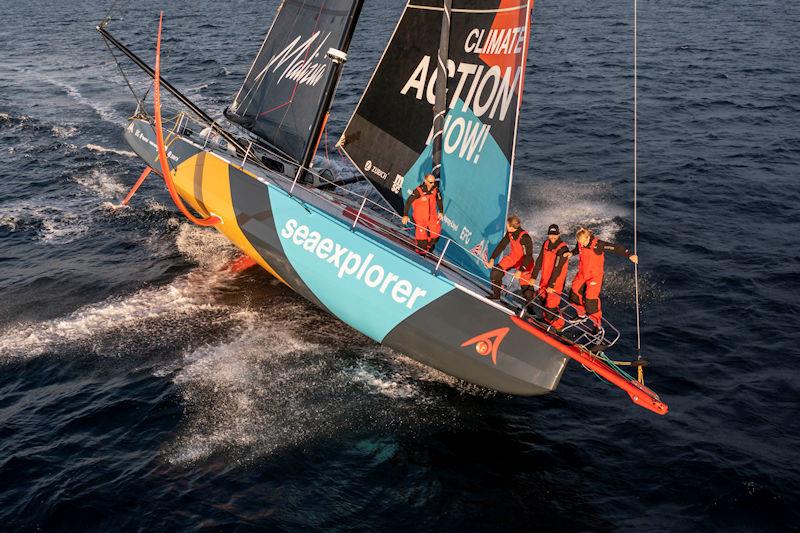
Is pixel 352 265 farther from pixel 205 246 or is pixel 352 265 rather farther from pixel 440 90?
pixel 205 246

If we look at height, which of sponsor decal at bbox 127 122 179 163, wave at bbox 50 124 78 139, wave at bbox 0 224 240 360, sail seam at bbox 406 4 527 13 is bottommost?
wave at bbox 50 124 78 139

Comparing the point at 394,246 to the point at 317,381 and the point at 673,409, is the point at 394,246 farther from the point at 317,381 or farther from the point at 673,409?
the point at 673,409

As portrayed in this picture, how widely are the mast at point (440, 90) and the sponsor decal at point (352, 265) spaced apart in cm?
230

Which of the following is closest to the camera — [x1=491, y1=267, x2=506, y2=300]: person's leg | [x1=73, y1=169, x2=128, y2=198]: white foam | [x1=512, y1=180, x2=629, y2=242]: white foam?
[x1=491, y1=267, x2=506, y2=300]: person's leg

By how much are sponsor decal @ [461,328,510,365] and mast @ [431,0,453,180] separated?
3415 mm

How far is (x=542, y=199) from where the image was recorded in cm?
1875

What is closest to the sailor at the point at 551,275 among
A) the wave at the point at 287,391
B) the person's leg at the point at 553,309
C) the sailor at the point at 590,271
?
the person's leg at the point at 553,309

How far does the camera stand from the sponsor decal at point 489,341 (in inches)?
396

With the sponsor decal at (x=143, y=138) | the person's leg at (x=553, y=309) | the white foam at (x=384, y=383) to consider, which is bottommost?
the white foam at (x=384, y=383)

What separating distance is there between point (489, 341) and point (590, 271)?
1865 mm

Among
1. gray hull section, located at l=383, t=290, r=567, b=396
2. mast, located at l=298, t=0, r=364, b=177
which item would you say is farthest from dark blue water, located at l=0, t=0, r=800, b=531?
mast, located at l=298, t=0, r=364, b=177

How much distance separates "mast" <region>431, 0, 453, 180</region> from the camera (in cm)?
1164

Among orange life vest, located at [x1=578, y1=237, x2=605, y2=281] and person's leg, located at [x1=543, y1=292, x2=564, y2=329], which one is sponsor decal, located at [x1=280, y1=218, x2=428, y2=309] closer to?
person's leg, located at [x1=543, y1=292, x2=564, y2=329]

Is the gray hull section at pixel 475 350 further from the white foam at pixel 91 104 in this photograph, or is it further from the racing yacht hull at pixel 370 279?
the white foam at pixel 91 104
